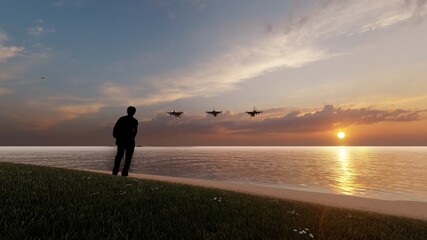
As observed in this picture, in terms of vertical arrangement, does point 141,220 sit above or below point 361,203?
above

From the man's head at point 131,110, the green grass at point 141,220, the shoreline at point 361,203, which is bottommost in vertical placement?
the shoreline at point 361,203

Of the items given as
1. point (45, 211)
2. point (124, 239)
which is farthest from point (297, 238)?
point (45, 211)

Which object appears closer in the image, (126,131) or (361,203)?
(126,131)

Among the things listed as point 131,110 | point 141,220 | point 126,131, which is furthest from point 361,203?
Answer: point 141,220

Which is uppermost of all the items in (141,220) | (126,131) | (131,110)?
(131,110)

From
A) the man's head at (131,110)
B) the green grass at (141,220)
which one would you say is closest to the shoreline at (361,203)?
the man's head at (131,110)

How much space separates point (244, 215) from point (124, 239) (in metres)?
3.84

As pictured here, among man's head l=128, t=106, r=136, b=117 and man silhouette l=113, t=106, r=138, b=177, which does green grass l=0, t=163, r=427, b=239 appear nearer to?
man silhouette l=113, t=106, r=138, b=177

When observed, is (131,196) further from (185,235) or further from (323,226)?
(323,226)

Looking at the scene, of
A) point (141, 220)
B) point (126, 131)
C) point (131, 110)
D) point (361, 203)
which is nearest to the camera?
point (141, 220)

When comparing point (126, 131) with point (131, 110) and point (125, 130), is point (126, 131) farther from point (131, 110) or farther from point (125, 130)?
point (131, 110)

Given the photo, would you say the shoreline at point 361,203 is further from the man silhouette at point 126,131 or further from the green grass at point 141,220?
the green grass at point 141,220

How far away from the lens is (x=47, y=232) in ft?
16.0

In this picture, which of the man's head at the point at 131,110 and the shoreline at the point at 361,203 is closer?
the man's head at the point at 131,110
